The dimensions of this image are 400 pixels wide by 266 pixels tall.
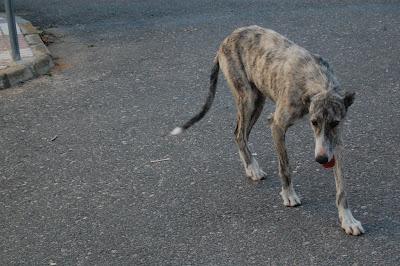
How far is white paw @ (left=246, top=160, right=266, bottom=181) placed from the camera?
588cm

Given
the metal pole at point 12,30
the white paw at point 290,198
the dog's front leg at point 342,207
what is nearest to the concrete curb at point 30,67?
the metal pole at point 12,30

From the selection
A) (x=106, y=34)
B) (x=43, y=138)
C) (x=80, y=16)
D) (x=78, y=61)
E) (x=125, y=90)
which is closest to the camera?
(x=43, y=138)

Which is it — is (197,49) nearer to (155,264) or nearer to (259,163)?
(259,163)

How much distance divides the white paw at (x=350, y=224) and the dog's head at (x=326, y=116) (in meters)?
0.45

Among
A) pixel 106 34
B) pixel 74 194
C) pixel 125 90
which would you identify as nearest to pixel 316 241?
pixel 74 194

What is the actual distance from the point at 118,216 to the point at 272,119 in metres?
1.33

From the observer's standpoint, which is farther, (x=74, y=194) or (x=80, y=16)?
(x=80, y=16)

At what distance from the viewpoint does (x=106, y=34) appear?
9.98m

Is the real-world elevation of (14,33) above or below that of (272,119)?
below

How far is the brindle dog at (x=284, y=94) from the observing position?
4824 mm

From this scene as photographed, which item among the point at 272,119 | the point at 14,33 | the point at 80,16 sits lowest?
the point at 80,16

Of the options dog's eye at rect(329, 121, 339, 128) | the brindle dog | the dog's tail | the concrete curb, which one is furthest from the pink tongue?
the concrete curb

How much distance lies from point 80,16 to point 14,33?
2.65 meters

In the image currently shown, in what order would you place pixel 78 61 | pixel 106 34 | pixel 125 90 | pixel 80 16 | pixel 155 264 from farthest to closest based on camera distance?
pixel 80 16, pixel 106 34, pixel 78 61, pixel 125 90, pixel 155 264
